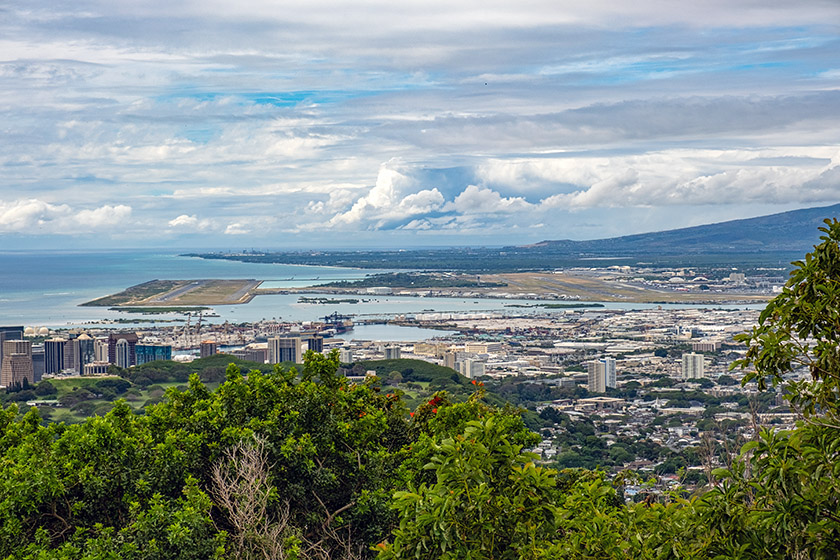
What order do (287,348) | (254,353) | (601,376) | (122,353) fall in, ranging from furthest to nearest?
(122,353) → (287,348) → (254,353) → (601,376)

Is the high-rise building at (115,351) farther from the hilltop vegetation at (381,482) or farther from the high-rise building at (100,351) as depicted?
the hilltop vegetation at (381,482)

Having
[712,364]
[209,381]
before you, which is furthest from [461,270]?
[209,381]

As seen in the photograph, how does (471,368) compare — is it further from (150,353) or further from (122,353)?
(122,353)

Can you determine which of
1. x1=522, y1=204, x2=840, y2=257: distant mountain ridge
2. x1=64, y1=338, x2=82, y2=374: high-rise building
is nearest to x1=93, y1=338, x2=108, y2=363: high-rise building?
x1=64, y1=338, x2=82, y2=374: high-rise building

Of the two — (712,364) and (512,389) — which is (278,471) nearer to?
(512,389)

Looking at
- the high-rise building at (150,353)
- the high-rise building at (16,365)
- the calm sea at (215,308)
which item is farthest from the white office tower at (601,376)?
the calm sea at (215,308)

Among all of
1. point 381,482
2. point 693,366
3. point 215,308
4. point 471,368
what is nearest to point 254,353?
point 471,368
